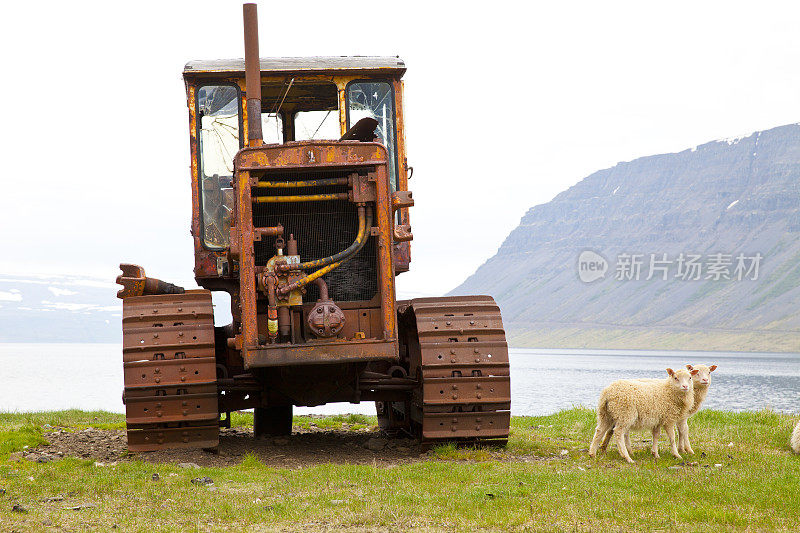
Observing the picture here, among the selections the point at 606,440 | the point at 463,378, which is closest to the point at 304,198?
the point at 463,378

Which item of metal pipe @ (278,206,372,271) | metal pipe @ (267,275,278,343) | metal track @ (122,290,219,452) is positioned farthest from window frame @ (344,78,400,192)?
metal track @ (122,290,219,452)

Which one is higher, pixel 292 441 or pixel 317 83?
pixel 317 83

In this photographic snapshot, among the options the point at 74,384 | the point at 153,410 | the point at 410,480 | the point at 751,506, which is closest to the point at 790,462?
the point at 751,506

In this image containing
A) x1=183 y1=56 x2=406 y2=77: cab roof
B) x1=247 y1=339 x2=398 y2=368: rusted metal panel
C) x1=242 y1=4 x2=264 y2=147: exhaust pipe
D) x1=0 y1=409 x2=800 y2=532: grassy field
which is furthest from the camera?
x1=183 y1=56 x2=406 y2=77: cab roof

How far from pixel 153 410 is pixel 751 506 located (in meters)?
5.67

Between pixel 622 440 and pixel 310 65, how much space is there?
5.39 metres

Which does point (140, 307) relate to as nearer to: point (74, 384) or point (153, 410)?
point (153, 410)

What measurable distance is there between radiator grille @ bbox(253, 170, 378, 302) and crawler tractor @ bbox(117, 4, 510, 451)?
0.04 feet

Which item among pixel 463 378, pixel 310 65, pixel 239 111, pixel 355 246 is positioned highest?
pixel 310 65

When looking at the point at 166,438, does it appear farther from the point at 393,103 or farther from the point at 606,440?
the point at 606,440

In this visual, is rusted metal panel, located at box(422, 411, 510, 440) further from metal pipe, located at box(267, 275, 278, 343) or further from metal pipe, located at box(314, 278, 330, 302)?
metal pipe, located at box(267, 275, 278, 343)

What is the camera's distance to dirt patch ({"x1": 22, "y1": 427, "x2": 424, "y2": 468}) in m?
9.64

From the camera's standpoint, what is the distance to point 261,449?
11.0m

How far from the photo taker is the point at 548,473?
8406 mm
